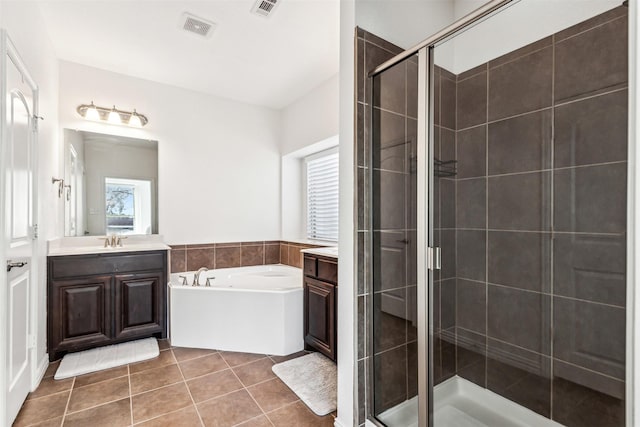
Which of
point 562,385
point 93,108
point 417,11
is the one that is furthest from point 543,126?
point 93,108

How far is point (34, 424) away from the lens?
1.74m

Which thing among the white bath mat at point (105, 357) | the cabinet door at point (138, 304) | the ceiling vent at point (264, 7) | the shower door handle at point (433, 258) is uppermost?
the ceiling vent at point (264, 7)

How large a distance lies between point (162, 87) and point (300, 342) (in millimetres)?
2942

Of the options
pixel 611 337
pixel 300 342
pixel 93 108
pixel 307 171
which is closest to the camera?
pixel 611 337

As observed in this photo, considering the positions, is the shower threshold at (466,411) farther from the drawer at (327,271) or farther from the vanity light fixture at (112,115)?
the vanity light fixture at (112,115)

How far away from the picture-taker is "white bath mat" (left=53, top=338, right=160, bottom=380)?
91.5 inches

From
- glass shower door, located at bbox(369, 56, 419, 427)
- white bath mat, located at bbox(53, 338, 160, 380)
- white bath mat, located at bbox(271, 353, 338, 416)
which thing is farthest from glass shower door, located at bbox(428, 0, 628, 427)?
white bath mat, located at bbox(53, 338, 160, 380)

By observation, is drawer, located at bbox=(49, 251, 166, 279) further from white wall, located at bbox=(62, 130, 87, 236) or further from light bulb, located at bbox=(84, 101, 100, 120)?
light bulb, located at bbox=(84, 101, 100, 120)

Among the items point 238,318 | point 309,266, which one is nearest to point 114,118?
point 238,318

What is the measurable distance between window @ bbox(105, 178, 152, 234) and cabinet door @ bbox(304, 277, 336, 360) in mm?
1857

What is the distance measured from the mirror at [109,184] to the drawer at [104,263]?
1.54ft

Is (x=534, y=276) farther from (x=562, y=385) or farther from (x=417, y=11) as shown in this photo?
(x=417, y=11)

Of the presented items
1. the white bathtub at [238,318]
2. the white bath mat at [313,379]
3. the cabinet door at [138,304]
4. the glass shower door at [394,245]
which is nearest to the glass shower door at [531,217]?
the glass shower door at [394,245]

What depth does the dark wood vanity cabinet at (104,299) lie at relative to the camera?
2494mm
